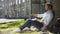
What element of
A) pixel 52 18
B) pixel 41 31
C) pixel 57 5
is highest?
pixel 57 5

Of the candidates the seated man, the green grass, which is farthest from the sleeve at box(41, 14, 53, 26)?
the green grass

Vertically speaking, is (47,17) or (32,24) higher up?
(47,17)

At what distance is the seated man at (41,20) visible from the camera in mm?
3146

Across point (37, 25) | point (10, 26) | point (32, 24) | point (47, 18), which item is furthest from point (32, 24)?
point (10, 26)

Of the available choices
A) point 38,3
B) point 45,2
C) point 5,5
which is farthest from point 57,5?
point 5,5

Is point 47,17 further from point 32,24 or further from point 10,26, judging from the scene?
point 10,26

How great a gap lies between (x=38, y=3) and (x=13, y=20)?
23.7 inches

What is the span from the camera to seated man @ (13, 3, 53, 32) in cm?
315

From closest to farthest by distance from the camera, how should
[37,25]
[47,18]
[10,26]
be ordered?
[47,18] < [37,25] < [10,26]

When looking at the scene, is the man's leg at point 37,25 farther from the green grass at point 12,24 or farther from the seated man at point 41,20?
the green grass at point 12,24

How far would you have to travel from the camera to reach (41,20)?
3.24m

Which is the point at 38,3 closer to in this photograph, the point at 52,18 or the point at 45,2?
the point at 45,2

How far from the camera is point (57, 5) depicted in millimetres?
3115

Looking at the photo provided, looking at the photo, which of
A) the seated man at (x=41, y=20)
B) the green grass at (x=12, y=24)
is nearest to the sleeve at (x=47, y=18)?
the seated man at (x=41, y=20)
